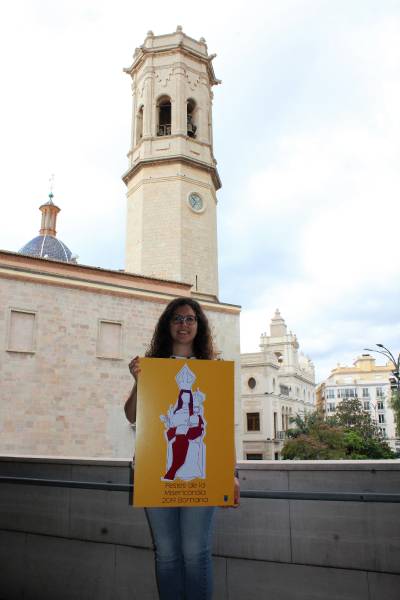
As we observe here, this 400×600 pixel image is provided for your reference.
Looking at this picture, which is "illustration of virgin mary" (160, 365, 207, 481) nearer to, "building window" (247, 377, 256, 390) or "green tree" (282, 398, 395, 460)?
"green tree" (282, 398, 395, 460)

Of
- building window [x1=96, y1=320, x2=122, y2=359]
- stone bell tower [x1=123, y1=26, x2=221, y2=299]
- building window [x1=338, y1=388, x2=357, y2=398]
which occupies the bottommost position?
building window [x1=96, y1=320, x2=122, y2=359]

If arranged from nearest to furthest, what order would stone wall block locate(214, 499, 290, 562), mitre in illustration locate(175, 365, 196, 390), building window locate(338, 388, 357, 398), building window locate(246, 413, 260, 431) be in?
mitre in illustration locate(175, 365, 196, 390), stone wall block locate(214, 499, 290, 562), building window locate(246, 413, 260, 431), building window locate(338, 388, 357, 398)

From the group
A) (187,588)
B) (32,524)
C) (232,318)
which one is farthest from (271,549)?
(232,318)

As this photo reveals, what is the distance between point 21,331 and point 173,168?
10598 millimetres

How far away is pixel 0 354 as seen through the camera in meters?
15.8

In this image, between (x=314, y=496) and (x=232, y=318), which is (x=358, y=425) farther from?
(x=314, y=496)

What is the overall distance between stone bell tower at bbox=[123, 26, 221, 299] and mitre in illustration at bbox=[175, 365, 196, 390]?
60.8 ft

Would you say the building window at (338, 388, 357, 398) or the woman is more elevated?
the building window at (338, 388, 357, 398)

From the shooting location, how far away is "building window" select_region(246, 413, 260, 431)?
47.0 metres

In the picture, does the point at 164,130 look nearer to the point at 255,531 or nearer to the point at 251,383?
the point at 255,531

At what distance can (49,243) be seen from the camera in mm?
43406

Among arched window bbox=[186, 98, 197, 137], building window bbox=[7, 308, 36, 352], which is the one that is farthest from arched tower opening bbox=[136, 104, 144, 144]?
building window bbox=[7, 308, 36, 352]

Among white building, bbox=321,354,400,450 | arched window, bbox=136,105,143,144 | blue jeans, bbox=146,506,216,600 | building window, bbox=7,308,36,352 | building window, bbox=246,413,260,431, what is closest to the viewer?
blue jeans, bbox=146,506,216,600

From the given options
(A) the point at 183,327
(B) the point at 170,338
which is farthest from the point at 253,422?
(A) the point at 183,327
